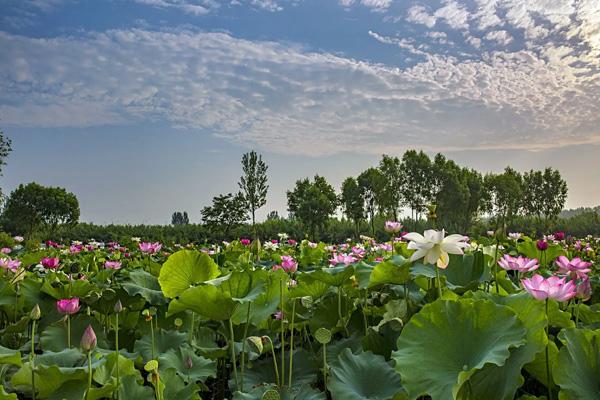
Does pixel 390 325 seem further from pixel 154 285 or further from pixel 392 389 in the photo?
pixel 154 285

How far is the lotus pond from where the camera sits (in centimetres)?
117

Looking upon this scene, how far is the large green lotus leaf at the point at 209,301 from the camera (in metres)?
1.55

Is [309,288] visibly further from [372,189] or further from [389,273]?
[372,189]

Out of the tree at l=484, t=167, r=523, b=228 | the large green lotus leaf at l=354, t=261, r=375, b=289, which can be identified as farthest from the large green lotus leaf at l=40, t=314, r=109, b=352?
the tree at l=484, t=167, r=523, b=228

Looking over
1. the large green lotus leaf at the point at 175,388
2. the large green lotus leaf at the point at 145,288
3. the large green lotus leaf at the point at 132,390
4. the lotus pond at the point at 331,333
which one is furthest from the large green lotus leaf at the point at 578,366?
the large green lotus leaf at the point at 145,288

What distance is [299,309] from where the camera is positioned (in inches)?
82.4

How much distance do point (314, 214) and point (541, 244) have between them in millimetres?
25453

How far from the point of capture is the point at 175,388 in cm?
149

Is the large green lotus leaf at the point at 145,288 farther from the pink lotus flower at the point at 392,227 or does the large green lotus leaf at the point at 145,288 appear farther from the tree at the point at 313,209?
the tree at the point at 313,209

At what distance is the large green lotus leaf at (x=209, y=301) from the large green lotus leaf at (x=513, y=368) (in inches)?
30.3

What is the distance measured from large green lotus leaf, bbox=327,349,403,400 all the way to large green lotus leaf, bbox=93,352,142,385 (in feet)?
2.04

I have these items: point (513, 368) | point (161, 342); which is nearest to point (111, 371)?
point (161, 342)

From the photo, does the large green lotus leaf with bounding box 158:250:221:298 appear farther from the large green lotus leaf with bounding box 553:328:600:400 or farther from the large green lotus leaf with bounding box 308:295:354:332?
the large green lotus leaf with bounding box 553:328:600:400

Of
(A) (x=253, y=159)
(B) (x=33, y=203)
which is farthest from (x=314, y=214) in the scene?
(B) (x=33, y=203)
